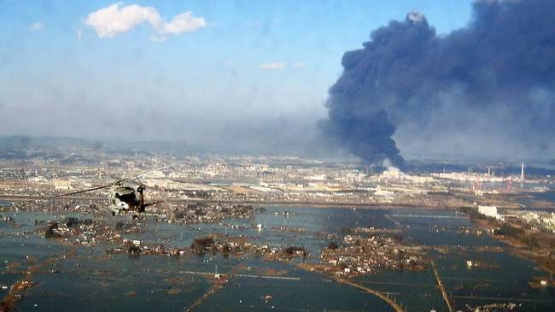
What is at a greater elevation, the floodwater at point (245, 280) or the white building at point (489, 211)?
the white building at point (489, 211)

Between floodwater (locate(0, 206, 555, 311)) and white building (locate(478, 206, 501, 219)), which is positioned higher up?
white building (locate(478, 206, 501, 219))

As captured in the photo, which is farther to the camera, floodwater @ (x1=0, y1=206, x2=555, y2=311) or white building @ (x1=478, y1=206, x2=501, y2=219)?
white building @ (x1=478, y1=206, x2=501, y2=219)

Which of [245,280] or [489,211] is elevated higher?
[489,211]

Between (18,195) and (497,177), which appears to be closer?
(18,195)

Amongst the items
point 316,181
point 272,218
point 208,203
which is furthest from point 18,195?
point 316,181

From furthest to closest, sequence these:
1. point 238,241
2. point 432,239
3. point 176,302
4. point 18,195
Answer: point 18,195 → point 432,239 → point 238,241 → point 176,302

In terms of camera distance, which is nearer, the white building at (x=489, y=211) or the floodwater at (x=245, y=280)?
the floodwater at (x=245, y=280)

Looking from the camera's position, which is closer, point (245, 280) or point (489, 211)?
point (245, 280)

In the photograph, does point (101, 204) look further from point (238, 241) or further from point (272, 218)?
point (238, 241)
